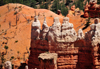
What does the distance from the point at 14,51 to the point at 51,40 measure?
68.4 feet

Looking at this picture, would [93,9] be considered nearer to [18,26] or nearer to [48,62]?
[18,26]

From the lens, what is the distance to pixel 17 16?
6022 centimetres

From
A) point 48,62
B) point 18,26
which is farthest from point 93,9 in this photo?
point 48,62

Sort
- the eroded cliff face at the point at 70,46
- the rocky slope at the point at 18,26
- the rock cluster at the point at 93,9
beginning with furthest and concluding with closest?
1. the rock cluster at the point at 93,9
2. the rocky slope at the point at 18,26
3. the eroded cliff face at the point at 70,46

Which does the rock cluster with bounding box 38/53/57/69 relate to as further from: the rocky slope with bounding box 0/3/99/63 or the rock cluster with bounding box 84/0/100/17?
the rock cluster with bounding box 84/0/100/17

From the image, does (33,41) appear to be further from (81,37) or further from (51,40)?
(81,37)

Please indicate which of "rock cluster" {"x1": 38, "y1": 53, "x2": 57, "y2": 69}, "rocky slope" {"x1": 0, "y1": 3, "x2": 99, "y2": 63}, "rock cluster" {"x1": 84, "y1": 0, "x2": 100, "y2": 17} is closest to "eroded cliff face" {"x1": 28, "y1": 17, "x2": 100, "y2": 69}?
"rock cluster" {"x1": 38, "y1": 53, "x2": 57, "y2": 69}

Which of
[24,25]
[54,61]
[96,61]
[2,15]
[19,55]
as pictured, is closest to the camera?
[54,61]

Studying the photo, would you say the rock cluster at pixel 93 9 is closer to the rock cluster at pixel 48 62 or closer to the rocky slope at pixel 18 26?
the rocky slope at pixel 18 26

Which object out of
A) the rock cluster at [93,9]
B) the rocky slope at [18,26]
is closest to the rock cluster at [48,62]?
the rocky slope at [18,26]

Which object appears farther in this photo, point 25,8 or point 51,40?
point 25,8

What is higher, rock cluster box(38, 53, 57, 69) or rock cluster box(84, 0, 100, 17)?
rock cluster box(84, 0, 100, 17)

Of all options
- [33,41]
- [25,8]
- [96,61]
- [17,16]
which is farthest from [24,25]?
[96,61]

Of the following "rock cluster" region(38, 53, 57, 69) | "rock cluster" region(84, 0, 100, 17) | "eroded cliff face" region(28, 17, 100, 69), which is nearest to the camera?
"rock cluster" region(38, 53, 57, 69)
